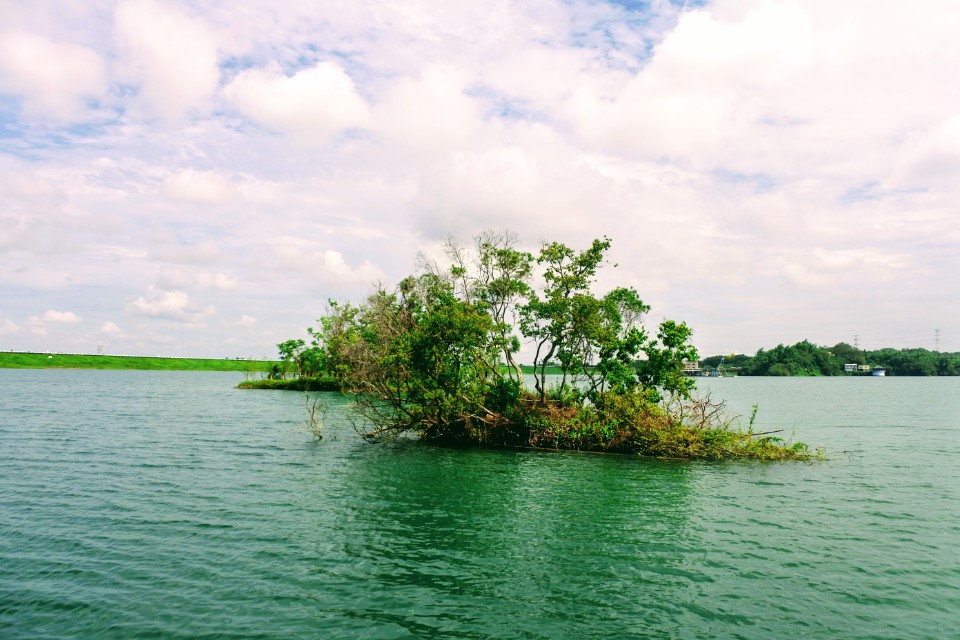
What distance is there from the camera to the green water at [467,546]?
1283 centimetres

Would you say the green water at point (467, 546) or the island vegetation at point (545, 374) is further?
the island vegetation at point (545, 374)

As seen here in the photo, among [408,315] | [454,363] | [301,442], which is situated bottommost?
[301,442]

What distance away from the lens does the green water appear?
505 inches

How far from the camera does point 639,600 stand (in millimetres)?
13953

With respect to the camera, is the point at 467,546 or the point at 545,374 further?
the point at 545,374

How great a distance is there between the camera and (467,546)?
58.6 feet

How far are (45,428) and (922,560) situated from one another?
51.8 m

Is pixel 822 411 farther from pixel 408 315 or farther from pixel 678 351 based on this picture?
pixel 408 315

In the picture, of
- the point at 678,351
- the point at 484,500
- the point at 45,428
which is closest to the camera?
the point at 484,500

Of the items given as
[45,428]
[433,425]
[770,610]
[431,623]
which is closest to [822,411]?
[433,425]

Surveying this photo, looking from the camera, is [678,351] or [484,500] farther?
[678,351]

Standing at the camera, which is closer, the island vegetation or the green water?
the green water

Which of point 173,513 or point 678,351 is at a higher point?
point 678,351

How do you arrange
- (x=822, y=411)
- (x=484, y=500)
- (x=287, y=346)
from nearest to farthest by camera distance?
(x=484, y=500) → (x=822, y=411) → (x=287, y=346)
